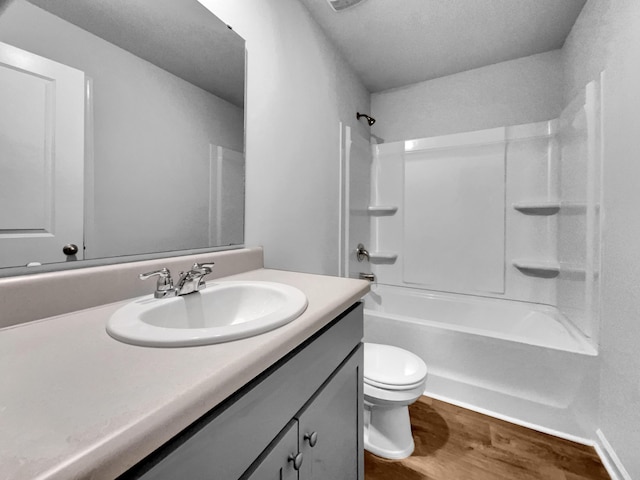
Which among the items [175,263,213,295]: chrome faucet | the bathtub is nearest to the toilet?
the bathtub

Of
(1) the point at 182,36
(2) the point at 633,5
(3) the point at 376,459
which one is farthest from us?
(3) the point at 376,459

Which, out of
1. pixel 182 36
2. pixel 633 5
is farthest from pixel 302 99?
pixel 633 5

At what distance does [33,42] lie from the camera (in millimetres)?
671

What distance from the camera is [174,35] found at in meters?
0.98

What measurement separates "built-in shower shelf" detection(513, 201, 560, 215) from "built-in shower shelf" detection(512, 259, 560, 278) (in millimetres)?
373

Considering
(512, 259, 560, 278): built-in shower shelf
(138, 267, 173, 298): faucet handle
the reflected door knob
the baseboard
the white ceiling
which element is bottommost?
the baseboard

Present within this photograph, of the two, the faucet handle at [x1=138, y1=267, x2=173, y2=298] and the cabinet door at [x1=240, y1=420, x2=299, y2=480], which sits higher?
the faucet handle at [x1=138, y1=267, x2=173, y2=298]

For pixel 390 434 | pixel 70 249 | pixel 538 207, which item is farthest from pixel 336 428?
pixel 538 207

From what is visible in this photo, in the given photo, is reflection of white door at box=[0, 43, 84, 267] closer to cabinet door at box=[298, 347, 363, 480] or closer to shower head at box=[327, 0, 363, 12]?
cabinet door at box=[298, 347, 363, 480]

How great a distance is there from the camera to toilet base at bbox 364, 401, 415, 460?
52.4 inches

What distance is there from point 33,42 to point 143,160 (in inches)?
13.3

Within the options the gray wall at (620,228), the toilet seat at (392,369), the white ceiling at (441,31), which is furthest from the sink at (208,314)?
the white ceiling at (441,31)

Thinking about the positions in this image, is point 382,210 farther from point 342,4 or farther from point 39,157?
point 39,157

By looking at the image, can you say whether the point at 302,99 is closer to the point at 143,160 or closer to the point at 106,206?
the point at 143,160
